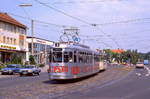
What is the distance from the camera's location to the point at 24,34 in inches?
2790

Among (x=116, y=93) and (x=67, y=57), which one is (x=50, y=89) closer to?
(x=116, y=93)

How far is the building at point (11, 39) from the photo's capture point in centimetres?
5997

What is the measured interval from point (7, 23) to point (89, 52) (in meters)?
33.4

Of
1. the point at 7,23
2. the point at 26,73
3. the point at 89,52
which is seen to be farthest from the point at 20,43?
the point at 89,52

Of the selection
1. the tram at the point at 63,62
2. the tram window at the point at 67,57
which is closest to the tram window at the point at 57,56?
the tram at the point at 63,62

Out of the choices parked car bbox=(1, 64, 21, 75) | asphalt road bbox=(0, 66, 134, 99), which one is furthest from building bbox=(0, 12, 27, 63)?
asphalt road bbox=(0, 66, 134, 99)

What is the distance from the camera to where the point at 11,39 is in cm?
6381

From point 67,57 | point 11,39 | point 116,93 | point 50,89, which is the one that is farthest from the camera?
point 11,39

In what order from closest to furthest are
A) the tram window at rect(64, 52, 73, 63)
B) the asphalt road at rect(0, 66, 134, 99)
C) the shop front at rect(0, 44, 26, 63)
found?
1. the asphalt road at rect(0, 66, 134, 99)
2. the tram window at rect(64, 52, 73, 63)
3. the shop front at rect(0, 44, 26, 63)

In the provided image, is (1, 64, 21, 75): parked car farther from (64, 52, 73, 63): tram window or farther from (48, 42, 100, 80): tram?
(64, 52, 73, 63): tram window

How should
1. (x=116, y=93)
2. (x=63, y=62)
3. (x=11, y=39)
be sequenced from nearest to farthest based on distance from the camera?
(x=116, y=93)
(x=63, y=62)
(x=11, y=39)

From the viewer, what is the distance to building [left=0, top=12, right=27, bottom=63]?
5997 cm

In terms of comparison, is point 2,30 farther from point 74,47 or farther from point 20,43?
point 74,47

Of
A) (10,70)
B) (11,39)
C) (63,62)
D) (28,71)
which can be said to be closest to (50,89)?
(63,62)
